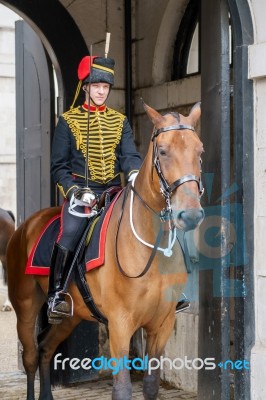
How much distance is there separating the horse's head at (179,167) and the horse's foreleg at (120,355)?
814 millimetres

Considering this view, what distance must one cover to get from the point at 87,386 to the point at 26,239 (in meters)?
1.85

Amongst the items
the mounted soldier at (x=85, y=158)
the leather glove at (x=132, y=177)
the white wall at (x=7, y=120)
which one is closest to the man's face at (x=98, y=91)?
the mounted soldier at (x=85, y=158)

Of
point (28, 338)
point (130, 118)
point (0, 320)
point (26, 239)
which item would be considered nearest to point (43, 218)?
point (26, 239)

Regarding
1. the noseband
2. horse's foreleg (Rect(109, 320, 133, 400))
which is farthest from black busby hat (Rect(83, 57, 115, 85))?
horse's foreleg (Rect(109, 320, 133, 400))

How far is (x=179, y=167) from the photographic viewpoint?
179 inches

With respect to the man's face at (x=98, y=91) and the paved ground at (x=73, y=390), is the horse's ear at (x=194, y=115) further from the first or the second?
the paved ground at (x=73, y=390)

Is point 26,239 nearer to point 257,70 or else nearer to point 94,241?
point 94,241

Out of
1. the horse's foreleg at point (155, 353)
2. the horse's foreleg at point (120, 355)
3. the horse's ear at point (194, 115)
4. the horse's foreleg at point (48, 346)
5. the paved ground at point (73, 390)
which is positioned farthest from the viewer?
the paved ground at point (73, 390)

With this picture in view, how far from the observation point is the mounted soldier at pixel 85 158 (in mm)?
5543

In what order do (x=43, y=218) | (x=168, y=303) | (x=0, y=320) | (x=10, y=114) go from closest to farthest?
(x=168, y=303), (x=43, y=218), (x=0, y=320), (x=10, y=114)

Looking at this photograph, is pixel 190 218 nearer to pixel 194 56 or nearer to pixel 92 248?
pixel 92 248

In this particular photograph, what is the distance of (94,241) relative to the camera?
5.34 m

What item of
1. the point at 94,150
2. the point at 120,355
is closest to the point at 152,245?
the point at 120,355

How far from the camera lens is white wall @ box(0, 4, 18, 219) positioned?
16.4 meters
